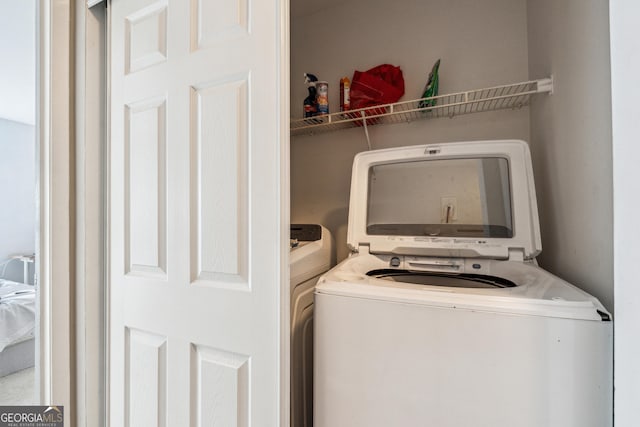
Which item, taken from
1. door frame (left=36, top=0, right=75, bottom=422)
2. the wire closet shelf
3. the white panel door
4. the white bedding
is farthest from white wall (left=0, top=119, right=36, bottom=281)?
the wire closet shelf

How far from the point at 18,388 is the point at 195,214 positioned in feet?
8.84

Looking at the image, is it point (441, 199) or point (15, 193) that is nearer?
point (441, 199)

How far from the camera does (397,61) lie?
1.66m

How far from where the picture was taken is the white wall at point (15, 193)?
3.58 metres

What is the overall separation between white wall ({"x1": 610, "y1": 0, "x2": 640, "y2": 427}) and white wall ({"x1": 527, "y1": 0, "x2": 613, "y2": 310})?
0.27m

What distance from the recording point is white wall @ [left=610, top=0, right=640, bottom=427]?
1.54 feet

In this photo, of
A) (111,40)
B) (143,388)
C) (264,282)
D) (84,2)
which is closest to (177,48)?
(111,40)

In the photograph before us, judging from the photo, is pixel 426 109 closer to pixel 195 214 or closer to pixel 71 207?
pixel 195 214

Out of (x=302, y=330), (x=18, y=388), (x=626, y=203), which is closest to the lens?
(x=626, y=203)

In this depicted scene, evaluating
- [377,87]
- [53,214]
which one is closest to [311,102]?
[377,87]

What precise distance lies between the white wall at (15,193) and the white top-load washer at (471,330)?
4639 mm

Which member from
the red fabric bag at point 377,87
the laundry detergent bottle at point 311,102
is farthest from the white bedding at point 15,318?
the red fabric bag at point 377,87

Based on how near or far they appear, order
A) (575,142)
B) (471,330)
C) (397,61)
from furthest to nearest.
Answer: (397,61)
(575,142)
(471,330)

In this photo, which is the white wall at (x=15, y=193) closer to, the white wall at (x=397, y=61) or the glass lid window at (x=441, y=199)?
the white wall at (x=397, y=61)
